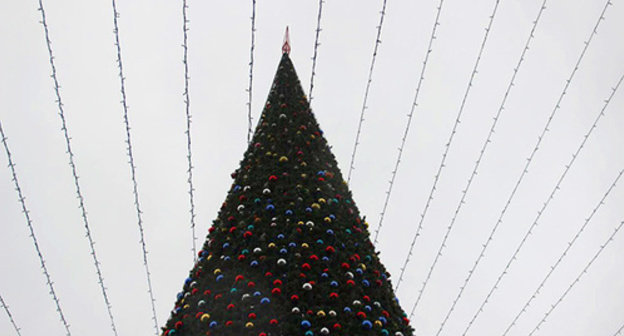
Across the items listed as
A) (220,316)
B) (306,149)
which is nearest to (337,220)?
(306,149)

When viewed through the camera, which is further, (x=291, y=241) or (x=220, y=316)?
(x=291, y=241)

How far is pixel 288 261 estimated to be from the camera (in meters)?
5.20

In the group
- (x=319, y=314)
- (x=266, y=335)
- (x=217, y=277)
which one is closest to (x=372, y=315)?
(x=319, y=314)

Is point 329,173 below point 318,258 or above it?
above

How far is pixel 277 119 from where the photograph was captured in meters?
6.90

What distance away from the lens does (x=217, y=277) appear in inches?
206

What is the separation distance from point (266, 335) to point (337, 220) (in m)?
1.51

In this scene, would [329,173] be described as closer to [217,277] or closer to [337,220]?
[337,220]

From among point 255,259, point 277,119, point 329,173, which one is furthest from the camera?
point 277,119

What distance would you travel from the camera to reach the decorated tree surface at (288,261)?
4.81m

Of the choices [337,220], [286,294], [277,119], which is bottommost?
[286,294]

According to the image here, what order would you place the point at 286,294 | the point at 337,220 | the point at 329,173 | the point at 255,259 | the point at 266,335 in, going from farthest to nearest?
the point at 329,173 → the point at 337,220 → the point at 255,259 → the point at 286,294 → the point at 266,335

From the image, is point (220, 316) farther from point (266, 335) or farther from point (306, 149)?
point (306, 149)

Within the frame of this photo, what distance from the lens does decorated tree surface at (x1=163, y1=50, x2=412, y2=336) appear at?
4812 mm
